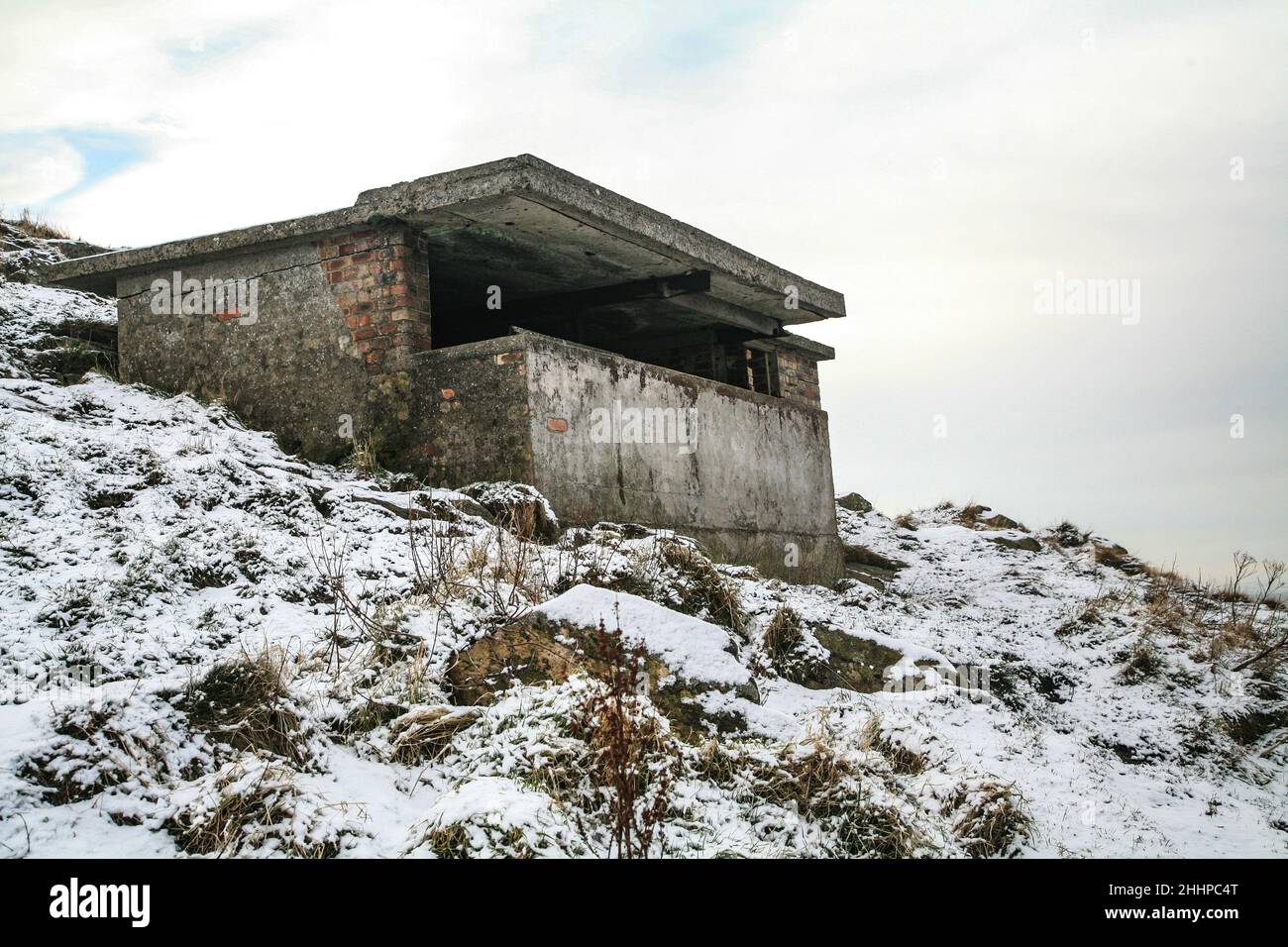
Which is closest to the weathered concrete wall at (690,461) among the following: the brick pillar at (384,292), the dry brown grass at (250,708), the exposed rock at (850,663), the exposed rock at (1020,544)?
the brick pillar at (384,292)

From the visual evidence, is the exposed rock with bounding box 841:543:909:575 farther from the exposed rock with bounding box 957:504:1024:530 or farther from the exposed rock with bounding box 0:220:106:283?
the exposed rock with bounding box 0:220:106:283

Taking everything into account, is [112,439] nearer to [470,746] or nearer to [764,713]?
[470,746]

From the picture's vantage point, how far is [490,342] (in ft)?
24.1

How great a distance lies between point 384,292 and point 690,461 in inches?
99.8

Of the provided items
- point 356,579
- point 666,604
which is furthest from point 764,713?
point 356,579

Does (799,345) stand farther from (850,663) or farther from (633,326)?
(850,663)

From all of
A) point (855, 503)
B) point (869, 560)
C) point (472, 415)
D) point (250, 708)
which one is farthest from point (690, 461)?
point (855, 503)

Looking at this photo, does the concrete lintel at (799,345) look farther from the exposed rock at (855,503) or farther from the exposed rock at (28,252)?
the exposed rock at (28,252)

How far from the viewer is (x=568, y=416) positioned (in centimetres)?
750

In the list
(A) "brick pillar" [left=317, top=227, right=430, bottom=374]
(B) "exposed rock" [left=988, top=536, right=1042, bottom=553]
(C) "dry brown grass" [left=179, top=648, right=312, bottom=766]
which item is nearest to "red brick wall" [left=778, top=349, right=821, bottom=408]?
(B) "exposed rock" [left=988, top=536, right=1042, bottom=553]

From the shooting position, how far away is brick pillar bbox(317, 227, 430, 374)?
7.57 m

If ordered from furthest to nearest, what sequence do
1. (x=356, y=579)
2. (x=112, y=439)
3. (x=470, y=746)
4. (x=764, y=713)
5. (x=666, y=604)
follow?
(x=112, y=439), (x=666, y=604), (x=356, y=579), (x=764, y=713), (x=470, y=746)

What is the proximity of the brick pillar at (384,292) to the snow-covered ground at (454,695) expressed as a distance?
3.03 feet
